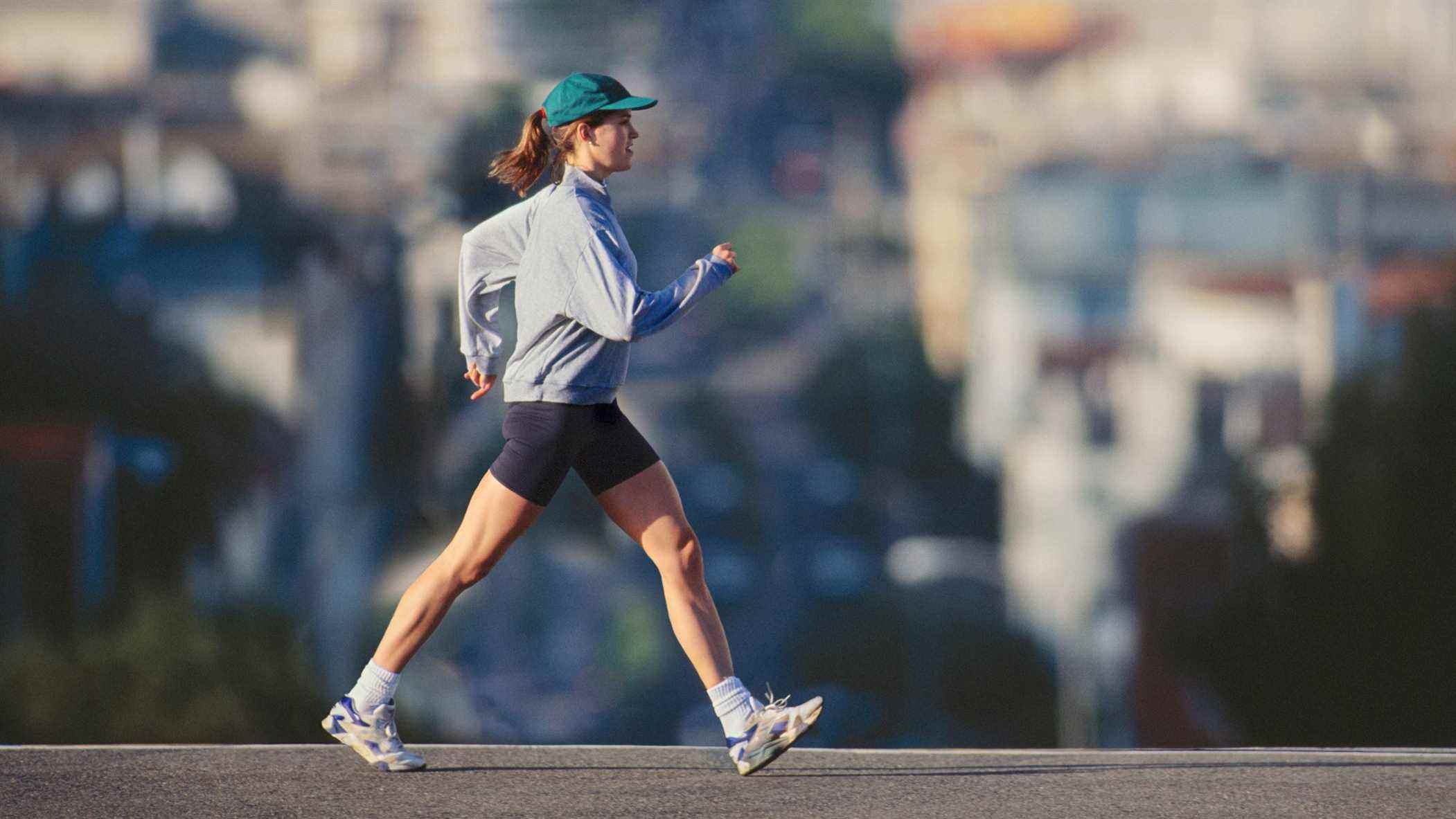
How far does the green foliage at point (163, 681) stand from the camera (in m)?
8.45

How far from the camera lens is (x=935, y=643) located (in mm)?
8641

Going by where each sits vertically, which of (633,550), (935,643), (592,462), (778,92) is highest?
(778,92)

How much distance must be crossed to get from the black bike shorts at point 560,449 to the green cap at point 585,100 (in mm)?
581

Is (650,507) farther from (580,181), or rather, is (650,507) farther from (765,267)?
(765,267)

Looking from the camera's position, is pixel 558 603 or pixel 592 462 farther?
pixel 558 603

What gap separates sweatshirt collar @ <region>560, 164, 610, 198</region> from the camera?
13.6ft

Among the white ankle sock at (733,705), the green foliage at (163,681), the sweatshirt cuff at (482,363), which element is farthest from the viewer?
the green foliage at (163,681)

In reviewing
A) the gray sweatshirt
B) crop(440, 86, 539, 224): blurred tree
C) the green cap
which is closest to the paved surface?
the gray sweatshirt

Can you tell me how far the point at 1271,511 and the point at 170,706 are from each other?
4.60m

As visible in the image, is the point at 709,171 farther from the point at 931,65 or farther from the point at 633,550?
the point at 633,550

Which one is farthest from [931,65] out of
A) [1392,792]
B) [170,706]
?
[1392,792]

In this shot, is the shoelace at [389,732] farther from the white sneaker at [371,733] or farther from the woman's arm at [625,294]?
the woman's arm at [625,294]

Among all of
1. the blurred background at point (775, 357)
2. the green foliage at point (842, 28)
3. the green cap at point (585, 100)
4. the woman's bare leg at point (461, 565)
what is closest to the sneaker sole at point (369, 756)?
the woman's bare leg at point (461, 565)

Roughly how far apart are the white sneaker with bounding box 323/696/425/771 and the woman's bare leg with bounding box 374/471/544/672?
0.10m
